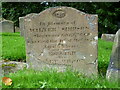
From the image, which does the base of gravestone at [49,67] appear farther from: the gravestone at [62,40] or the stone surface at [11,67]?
the stone surface at [11,67]

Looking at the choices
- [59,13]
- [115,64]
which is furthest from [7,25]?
[115,64]

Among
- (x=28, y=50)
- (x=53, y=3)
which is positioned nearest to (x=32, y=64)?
(x=28, y=50)

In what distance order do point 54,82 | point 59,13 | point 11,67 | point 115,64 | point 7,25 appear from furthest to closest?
point 7,25
point 11,67
point 59,13
point 115,64
point 54,82

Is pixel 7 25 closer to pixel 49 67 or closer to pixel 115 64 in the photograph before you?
pixel 49 67

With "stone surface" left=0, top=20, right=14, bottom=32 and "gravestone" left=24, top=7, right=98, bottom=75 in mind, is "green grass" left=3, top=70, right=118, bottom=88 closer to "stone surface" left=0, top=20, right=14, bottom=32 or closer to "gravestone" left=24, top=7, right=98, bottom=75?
"gravestone" left=24, top=7, right=98, bottom=75

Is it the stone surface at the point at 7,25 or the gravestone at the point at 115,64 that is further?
the stone surface at the point at 7,25

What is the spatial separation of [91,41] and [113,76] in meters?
Result: 0.92

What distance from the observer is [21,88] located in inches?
128

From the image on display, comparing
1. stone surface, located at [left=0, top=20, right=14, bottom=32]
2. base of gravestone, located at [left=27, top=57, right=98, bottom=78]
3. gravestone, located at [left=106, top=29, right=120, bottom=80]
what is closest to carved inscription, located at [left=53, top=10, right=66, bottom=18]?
base of gravestone, located at [left=27, top=57, right=98, bottom=78]

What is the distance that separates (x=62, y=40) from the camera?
4.55 meters

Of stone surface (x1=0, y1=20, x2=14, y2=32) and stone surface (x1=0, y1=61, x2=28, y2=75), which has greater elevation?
stone surface (x1=0, y1=20, x2=14, y2=32)

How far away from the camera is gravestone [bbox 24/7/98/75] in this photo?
4.48 m

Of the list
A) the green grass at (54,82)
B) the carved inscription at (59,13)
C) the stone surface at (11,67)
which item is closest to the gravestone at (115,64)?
the green grass at (54,82)

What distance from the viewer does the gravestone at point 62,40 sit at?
Answer: 4.48 m
